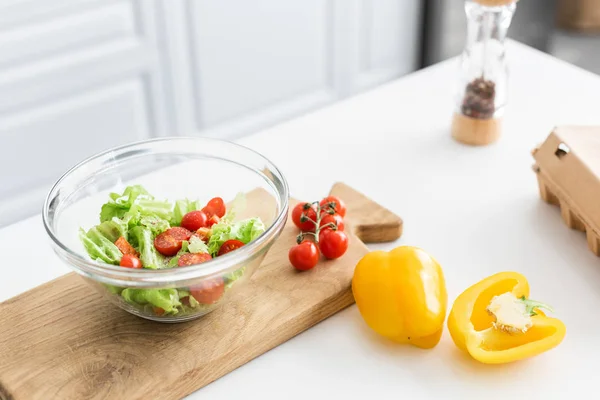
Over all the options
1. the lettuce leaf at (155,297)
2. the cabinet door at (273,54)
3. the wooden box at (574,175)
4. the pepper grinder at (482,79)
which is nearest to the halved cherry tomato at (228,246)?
the lettuce leaf at (155,297)

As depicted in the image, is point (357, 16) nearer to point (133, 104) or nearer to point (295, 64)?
point (295, 64)

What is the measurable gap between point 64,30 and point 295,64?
0.97 m

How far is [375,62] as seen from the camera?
330 cm

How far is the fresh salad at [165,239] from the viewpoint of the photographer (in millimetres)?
1032

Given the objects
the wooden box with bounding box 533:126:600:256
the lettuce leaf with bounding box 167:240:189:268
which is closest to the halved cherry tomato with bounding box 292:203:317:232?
the lettuce leaf with bounding box 167:240:189:268

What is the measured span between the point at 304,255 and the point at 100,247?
30 centimetres

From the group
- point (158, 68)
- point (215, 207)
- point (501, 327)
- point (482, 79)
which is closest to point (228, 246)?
point (215, 207)

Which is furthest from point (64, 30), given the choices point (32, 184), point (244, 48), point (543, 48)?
point (543, 48)

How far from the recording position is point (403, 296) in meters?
1.05

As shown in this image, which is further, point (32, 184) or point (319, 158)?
point (32, 184)

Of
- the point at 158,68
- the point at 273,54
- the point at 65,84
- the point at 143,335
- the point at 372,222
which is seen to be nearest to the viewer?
the point at 143,335

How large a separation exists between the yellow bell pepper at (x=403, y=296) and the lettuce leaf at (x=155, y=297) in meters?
0.27

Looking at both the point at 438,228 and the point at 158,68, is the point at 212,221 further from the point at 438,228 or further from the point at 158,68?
the point at 158,68

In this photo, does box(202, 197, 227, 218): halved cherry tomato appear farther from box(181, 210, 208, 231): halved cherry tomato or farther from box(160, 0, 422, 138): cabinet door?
box(160, 0, 422, 138): cabinet door
